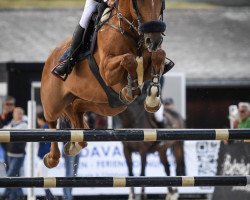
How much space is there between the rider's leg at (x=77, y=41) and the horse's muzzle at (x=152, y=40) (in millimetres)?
1254

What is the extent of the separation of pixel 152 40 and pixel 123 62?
0.35 m

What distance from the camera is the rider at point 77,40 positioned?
8.34 meters

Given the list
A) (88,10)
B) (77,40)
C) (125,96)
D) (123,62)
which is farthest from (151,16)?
(77,40)

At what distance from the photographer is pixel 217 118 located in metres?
24.1

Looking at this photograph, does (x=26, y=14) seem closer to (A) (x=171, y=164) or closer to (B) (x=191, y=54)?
(B) (x=191, y=54)

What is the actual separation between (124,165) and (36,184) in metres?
7.49

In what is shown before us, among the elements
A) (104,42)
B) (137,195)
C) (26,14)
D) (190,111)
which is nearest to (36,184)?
(104,42)

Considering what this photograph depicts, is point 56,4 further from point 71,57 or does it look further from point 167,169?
point 71,57

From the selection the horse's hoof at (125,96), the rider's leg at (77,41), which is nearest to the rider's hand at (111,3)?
the rider's leg at (77,41)

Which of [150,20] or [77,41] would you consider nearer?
[150,20]

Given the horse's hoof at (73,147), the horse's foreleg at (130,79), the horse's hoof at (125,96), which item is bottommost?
the horse's hoof at (73,147)

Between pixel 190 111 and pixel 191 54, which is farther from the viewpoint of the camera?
pixel 191 54

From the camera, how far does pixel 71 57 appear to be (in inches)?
332

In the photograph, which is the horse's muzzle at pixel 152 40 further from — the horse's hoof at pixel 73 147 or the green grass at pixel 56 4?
the green grass at pixel 56 4
